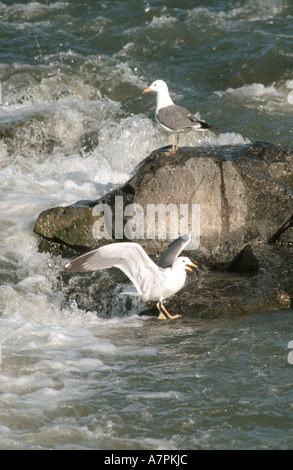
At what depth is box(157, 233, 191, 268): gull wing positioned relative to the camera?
6102 millimetres

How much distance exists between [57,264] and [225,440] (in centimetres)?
334

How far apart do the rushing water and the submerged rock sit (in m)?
0.51

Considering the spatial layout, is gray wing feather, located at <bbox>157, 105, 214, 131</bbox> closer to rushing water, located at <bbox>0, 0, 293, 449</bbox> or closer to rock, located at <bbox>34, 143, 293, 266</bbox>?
rock, located at <bbox>34, 143, 293, 266</bbox>

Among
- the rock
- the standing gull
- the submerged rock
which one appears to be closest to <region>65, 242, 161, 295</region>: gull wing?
the submerged rock

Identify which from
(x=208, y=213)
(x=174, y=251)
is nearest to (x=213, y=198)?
(x=208, y=213)

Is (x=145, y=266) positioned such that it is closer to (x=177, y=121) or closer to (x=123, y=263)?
(x=123, y=263)

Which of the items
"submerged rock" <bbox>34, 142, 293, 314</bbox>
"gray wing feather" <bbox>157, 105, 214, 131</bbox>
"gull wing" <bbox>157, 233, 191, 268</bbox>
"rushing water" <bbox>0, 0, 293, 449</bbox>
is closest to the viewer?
"rushing water" <bbox>0, 0, 293, 449</bbox>

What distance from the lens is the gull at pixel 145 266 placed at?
241 inches

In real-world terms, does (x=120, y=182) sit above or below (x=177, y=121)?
below

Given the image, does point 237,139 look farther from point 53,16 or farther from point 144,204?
point 53,16

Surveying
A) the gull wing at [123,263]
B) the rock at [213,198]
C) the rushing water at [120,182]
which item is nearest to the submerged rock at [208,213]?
the rock at [213,198]

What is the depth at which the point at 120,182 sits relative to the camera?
902 centimetres

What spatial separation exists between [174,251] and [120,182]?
297 centimetres

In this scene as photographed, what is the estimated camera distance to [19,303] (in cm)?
636
